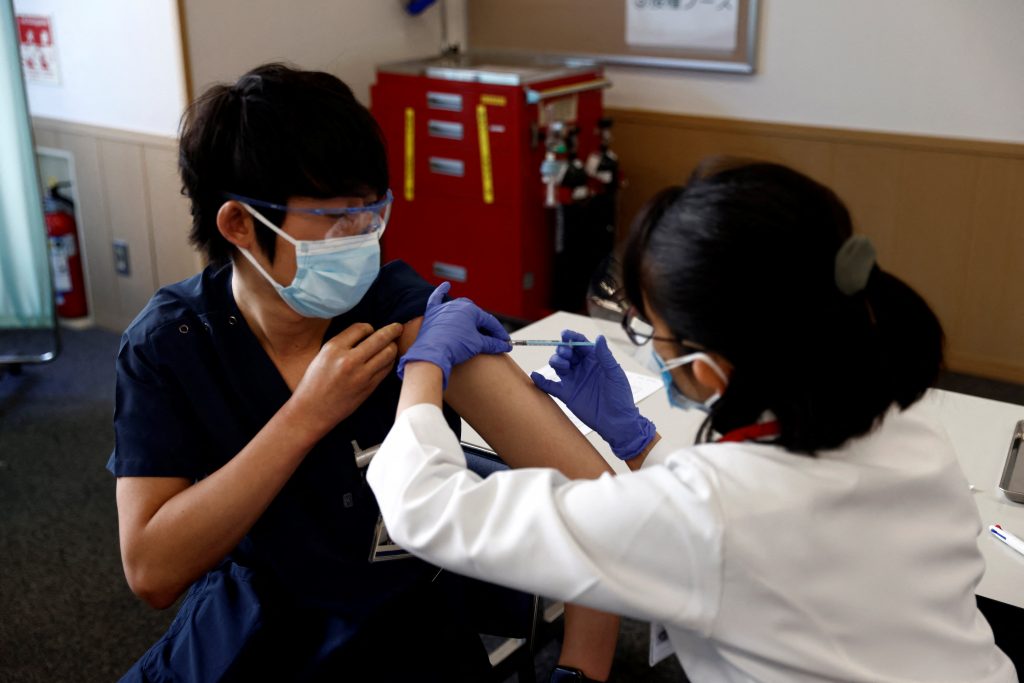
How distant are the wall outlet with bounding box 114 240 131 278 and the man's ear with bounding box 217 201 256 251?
2.73 m

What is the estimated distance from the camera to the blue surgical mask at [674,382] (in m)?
0.99

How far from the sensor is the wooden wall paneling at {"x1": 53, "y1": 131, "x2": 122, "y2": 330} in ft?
12.4

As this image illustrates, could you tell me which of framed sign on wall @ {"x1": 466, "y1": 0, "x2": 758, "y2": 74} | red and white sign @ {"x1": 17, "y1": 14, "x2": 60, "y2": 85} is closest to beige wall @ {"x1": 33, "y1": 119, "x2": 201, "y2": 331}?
red and white sign @ {"x1": 17, "y1": 14, "x2": 60, "y2": 85}

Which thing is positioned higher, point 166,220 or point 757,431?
point 757,431

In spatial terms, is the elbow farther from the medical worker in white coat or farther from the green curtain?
the green curtain

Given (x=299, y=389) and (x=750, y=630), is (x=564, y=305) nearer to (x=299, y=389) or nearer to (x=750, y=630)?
(x=299, y=389)

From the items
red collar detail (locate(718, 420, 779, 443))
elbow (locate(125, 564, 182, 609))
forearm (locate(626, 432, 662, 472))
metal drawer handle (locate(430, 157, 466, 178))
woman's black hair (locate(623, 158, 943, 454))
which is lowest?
elbow (locate(125, 564, 182, 609))

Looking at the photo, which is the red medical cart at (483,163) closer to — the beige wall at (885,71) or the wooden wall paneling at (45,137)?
the beige wall at (885,71)

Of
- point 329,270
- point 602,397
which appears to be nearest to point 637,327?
point 602,397

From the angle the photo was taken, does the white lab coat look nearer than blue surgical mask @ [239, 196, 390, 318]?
Yes

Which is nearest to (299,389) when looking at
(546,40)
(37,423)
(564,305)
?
(37,423)

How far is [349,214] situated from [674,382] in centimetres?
49

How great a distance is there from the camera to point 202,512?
1.18m

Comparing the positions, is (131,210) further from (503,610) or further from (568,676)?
(568,676)
